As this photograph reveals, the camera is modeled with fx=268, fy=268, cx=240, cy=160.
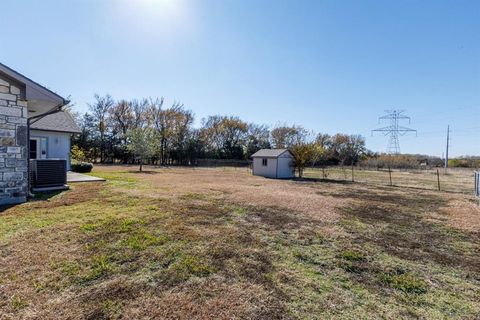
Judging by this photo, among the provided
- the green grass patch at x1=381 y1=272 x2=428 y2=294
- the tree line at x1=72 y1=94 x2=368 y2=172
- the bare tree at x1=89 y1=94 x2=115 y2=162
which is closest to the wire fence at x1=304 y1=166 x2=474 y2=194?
the tree line at x1=72 y1=94 x2=368 y2=172

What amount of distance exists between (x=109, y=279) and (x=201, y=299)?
101 centimetres

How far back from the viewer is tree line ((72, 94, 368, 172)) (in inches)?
1425

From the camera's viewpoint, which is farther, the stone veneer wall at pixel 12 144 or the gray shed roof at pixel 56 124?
the gray shed roof at pixel 56 124

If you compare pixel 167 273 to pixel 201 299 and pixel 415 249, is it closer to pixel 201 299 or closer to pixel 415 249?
pixel 201 299

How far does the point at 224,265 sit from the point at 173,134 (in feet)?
122

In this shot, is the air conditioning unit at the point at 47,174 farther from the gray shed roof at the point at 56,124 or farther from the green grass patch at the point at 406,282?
the green grass patch at the point at 406,282

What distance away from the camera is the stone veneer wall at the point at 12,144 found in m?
5.83

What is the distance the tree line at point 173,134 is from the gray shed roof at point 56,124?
17003mm

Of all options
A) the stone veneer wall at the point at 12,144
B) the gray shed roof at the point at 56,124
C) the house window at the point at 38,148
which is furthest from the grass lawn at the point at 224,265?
the gray shed roof at the point at 56,124

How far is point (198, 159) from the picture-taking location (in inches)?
1515

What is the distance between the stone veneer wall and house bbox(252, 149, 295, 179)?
1555cm

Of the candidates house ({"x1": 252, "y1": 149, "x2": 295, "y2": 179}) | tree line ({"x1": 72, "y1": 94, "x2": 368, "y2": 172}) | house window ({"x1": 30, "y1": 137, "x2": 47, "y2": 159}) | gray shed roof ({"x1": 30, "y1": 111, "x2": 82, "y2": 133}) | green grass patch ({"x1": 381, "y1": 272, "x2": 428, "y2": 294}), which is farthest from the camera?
tree line ({"x1": 72, "y1": 94, "x2": 368, "y2": 172})

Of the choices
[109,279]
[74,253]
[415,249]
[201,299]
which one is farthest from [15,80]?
[415,249]

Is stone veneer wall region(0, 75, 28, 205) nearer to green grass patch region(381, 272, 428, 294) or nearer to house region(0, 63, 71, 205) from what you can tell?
house region(0, 63, 71, 205)
